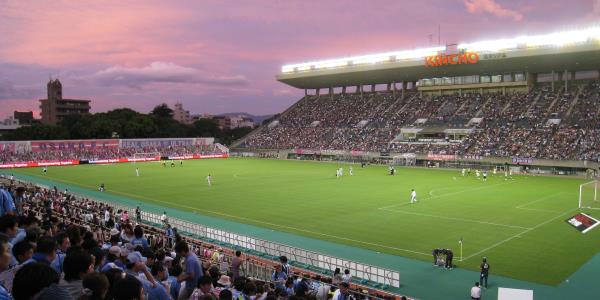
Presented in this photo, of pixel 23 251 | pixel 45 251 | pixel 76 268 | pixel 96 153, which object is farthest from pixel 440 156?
pixel 76 268

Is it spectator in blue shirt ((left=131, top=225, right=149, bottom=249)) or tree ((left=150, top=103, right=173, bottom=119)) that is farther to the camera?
tree ((left=150, top=103, right=173, bottom=119))

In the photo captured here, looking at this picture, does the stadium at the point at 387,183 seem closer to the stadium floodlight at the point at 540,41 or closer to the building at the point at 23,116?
the stadium floodlight at the point at 540,41

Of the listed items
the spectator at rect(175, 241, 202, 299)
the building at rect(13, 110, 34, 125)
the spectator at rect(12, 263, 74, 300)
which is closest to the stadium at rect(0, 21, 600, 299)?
the spectator at rect(175, 241, 202, 299)

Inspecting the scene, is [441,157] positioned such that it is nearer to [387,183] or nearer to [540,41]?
[540,41]

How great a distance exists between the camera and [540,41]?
67062mm

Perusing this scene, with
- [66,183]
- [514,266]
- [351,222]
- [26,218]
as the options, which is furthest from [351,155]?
[26,218]

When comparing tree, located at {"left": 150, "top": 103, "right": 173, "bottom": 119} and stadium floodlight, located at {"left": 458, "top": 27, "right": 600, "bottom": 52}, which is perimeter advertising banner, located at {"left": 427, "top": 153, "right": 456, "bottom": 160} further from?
tree, located at {"left": 150, "top": 103, "right": 173, "bottom": 119}

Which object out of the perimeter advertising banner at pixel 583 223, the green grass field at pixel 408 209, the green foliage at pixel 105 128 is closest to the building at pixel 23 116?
the green foliage at pixel 105 128

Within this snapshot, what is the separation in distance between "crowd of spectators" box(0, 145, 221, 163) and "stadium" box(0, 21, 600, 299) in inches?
14.8

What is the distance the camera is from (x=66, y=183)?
5003 centimetres

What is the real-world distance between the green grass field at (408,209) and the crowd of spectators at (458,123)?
11744 mm

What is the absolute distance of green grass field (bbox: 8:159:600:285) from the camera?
2205cm

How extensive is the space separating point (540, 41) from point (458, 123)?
666 inches

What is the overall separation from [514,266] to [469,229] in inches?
277
